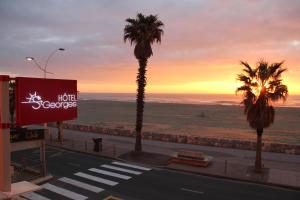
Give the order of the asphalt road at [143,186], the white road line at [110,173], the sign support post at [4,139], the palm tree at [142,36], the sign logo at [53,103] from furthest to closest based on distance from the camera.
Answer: the palm tree at [142,36] < the white road line at [110,173] < the asphalt road at [143,186] < the sign logo at [53,103] < the sign support post at [4,139]

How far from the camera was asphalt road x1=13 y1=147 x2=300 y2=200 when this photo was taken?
2209 centimetres

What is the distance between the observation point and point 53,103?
19828 mm

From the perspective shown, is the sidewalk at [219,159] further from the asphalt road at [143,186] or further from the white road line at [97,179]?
the white road line at [97,179]

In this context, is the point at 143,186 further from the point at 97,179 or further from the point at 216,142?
the point at 216,142

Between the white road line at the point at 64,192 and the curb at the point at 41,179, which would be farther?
the curb at the point at 41,179

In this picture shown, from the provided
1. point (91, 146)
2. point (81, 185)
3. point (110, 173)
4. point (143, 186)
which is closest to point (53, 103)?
point (81, 185)

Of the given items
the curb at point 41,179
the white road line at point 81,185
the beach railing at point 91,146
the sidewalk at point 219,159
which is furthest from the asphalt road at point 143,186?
the beach railing at point 91,146

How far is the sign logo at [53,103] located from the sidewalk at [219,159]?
11.9m

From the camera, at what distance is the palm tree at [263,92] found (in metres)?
25.9

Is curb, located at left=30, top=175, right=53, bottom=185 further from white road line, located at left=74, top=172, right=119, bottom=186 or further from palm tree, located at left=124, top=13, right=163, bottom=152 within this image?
palm tree, located at left=124, top=13, right=163, bottom=152

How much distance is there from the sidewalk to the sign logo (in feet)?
39.0

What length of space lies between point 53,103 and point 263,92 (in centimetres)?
1627

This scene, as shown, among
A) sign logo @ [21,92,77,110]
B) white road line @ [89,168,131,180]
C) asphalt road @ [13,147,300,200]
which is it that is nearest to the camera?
sign logo @ [21,92,77,110]

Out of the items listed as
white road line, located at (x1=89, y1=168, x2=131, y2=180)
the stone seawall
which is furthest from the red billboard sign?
the stone seawall
